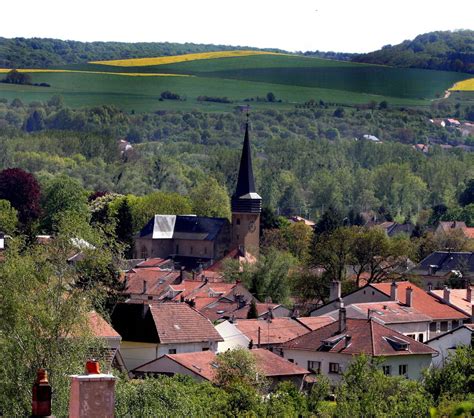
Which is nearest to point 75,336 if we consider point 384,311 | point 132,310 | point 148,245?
point 132,310

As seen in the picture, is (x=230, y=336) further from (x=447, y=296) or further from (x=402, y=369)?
(x=447, y=296)

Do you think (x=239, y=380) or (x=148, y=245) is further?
(x=148, y=245)

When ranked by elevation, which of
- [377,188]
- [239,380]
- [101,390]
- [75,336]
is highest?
[101,390]

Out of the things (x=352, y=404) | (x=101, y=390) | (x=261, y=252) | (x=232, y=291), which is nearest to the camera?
(x=101, y=390)

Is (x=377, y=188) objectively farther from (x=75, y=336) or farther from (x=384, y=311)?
(x=75, y=336)

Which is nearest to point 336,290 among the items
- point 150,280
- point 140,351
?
point 140,351

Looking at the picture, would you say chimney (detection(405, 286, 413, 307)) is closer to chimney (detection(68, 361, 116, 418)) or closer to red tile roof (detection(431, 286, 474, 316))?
red tile roof (detection(431, 286, 474, 316))

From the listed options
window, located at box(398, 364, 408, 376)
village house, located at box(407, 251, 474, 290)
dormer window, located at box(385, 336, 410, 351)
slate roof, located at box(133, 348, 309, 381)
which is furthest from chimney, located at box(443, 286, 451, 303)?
slate roof, located at box(133, 348, 309, 381)
